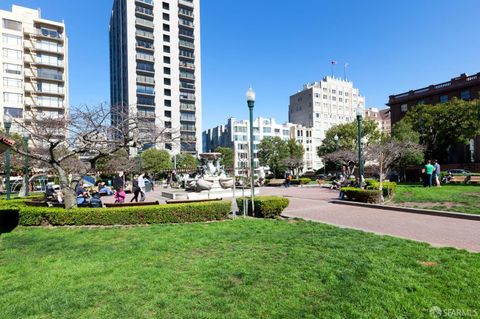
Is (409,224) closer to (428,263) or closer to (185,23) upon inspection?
(428,263)

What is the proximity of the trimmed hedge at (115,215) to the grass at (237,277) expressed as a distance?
241cm

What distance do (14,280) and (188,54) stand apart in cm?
7485

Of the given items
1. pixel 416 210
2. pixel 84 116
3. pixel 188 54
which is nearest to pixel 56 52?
pixel 188 54

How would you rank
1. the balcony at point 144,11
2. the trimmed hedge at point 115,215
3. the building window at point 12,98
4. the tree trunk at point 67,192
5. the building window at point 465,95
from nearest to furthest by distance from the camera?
the trimmed hedge at point 115,215, the tree trunk at point 67,192, the building window at point 465,95, the building window at point 12,98, the balcony at point 144,11

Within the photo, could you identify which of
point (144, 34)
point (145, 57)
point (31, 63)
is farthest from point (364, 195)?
point (144, 34)

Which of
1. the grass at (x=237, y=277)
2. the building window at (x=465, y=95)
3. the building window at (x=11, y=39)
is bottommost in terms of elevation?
the grass at (x=237, y=277)

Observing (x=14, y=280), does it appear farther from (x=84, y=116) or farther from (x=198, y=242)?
(x=84, y=116)

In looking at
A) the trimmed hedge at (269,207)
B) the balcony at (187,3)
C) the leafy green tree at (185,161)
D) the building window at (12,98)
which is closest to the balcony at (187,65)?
the balcony at (187,3)

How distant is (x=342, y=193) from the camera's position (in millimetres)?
16188

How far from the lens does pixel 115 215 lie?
9.82 metres

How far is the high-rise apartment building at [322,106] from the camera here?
102375 mm

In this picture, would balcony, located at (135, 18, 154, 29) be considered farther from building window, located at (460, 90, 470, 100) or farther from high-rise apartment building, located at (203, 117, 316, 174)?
building window, located at (460, 90, 470, 100)

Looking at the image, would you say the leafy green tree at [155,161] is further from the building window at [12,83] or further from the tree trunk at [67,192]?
the tree trunk at [67,192]

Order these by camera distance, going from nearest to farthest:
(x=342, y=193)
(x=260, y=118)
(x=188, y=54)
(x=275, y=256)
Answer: (x=275, y=256) → (x=342, y=193) → (x=188, y=54) → (x=260, y=118)
